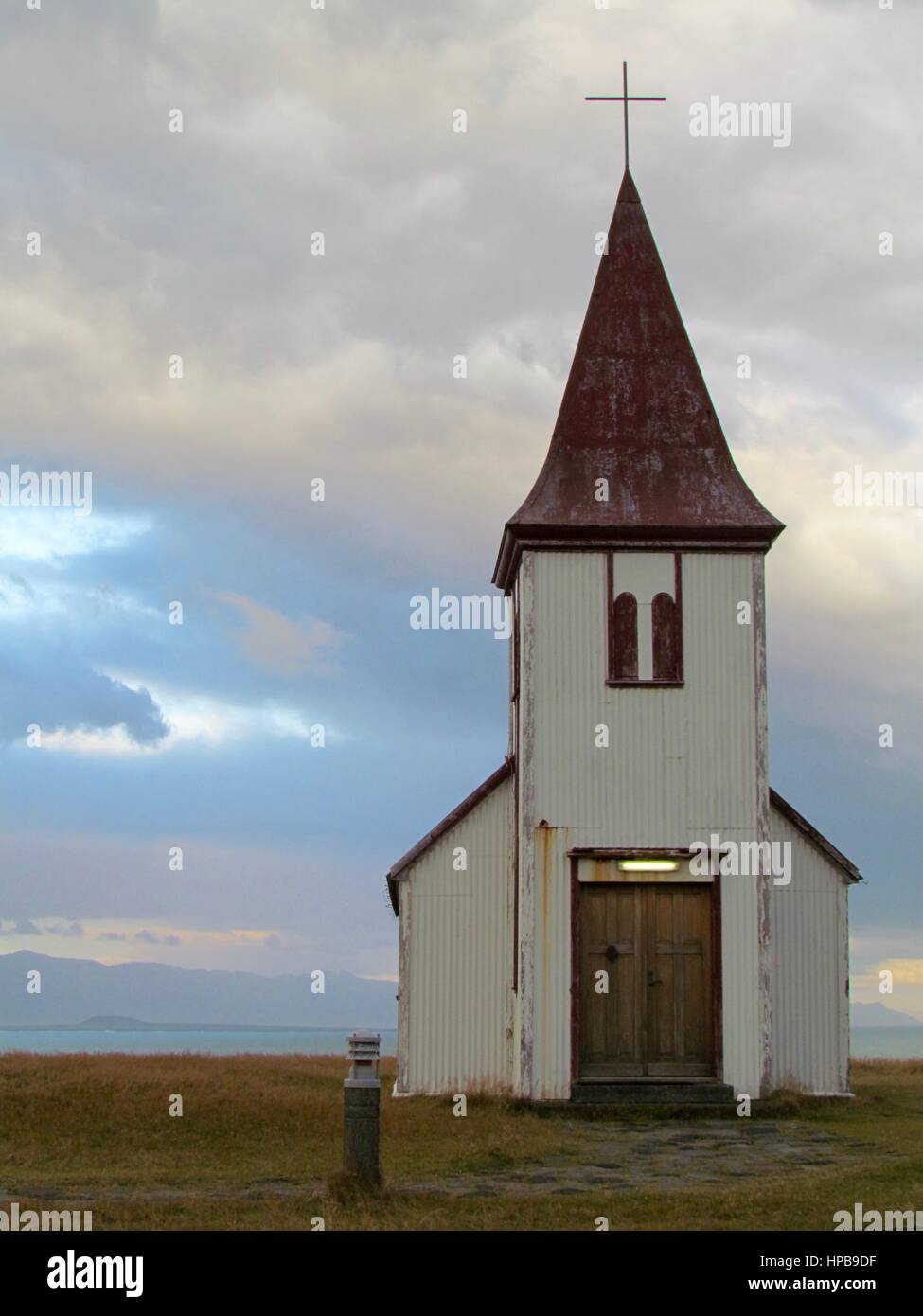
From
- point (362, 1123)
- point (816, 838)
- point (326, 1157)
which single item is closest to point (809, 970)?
point (816, 838)

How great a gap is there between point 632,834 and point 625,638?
2789 mm

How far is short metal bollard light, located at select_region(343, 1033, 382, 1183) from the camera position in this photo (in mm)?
13109

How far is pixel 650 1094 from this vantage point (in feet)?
68.1

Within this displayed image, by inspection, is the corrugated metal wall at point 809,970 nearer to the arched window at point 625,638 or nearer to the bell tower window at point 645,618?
the bell tower window at point 645,618

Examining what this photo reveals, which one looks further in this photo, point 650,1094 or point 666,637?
point 666,637

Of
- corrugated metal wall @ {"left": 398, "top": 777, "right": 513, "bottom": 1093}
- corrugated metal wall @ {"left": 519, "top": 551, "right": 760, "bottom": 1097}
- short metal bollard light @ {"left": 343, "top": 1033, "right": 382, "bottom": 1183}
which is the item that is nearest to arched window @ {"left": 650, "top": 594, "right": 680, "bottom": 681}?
corrugated metal wall @ {"left": 519, "top": 551, "right": 760, "bottom": 1097}

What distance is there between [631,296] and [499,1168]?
563 inches

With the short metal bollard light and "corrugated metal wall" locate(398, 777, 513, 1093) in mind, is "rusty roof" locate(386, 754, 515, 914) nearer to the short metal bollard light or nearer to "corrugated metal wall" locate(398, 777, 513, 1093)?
"corrugated metal wall" locate(398, 777, 513, 1093)

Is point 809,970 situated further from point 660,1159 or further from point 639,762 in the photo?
point 660,1159

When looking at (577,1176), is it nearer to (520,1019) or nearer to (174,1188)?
(174,1188)

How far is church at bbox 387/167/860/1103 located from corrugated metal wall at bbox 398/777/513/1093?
3 centimetres

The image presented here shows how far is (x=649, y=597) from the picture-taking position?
22.4 meters

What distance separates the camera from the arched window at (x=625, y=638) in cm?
2216
